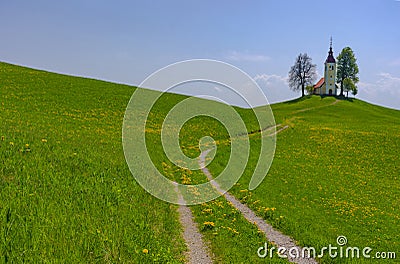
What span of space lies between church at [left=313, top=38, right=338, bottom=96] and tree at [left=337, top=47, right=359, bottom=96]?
24.3ft

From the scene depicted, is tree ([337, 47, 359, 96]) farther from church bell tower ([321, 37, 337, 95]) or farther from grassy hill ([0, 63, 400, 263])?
grassy hill ([0, 63, 400, 263])

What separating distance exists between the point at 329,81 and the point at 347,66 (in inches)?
420

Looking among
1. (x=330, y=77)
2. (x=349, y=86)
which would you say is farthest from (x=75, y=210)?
(x=330, y=77)

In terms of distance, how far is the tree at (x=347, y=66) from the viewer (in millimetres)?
108062

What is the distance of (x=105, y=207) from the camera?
10.2 meters

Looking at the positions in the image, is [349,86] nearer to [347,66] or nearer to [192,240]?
[347,66]

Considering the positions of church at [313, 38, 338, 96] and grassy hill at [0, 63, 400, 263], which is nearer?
grassy hill at [0, 63, 400, 263]

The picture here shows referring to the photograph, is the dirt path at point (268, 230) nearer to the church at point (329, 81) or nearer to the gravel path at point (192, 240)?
the gravel path at point (192, 240)

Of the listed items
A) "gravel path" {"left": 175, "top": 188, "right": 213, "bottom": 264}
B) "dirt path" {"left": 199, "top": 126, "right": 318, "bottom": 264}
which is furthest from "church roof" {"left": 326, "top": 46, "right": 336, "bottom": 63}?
"gravel path" {"left": 175, "top": 188, "right": 213, "bottom": 264}

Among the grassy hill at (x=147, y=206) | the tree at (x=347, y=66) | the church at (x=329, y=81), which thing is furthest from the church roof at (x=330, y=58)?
the grassy hill at (x=147, y=206)

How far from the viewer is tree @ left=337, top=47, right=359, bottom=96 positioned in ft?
355

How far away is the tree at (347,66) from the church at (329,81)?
7421mm

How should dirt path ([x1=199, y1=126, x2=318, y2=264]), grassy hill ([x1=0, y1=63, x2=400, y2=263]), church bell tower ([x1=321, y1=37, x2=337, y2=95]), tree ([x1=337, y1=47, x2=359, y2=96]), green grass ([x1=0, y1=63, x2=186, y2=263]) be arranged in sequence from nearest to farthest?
green grass ([x1=0, y1=63, x2=186, y2=263]) < grassy hill ([x1=0, y1=63, x2=400, y2=263]) < dirt path ([x1=199, y1=126, x2=318, y2=264]) < tree ([x1=337, y1=47, x2=359, y2=96]) < church bell tower ([x1=321, y1=37, x2=337, y2=95])

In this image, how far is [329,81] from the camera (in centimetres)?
11894
